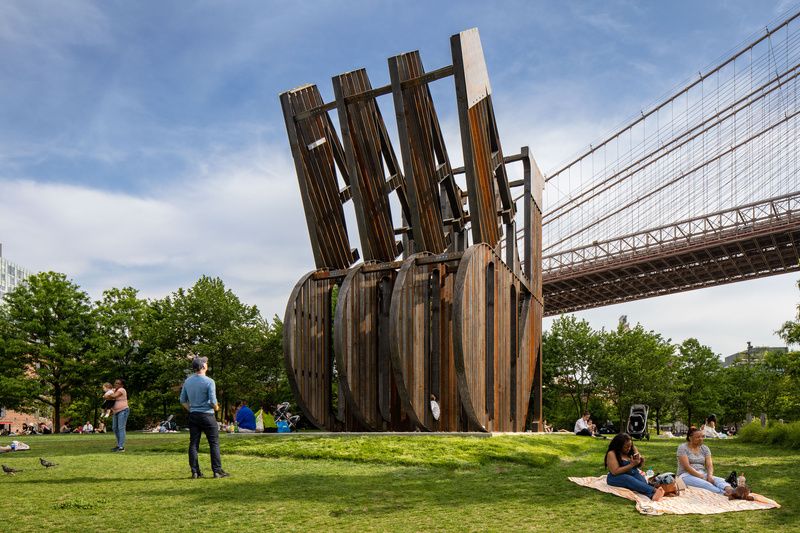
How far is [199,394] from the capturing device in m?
8.98

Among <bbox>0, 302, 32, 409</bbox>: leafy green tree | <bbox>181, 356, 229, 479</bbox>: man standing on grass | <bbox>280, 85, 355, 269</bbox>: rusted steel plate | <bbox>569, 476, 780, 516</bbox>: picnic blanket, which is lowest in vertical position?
<bbox>569, 476, 780, 516</bbox>: picnic blanket

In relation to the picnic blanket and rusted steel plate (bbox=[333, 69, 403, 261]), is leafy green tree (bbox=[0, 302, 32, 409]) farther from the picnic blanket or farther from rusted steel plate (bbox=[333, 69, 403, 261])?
the picnic blanket

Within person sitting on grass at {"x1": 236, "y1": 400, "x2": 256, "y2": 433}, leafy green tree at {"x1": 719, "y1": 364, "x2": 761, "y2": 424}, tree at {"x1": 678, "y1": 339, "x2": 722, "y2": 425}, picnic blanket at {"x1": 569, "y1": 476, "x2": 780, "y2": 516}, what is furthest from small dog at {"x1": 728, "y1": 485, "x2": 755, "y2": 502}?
leafy green tree at {"x1": 719, "y1": 364, "x2": 761, "y2": 424}

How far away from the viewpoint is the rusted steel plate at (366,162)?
16969 mm

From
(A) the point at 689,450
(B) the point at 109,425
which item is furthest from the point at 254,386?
(A) the point at 689,450

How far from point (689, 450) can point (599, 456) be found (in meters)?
5.10

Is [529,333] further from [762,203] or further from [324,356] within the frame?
[762,203]

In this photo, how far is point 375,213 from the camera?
17.9m

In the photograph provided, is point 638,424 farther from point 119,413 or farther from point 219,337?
point 219,337

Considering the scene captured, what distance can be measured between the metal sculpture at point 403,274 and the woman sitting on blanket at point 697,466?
586cm

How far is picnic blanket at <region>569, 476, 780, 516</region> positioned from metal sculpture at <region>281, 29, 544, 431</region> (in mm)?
6513

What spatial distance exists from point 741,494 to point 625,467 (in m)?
1.13

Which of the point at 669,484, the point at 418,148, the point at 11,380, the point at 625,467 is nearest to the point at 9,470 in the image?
the point at 625,467

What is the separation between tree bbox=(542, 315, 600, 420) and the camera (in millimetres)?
41938
